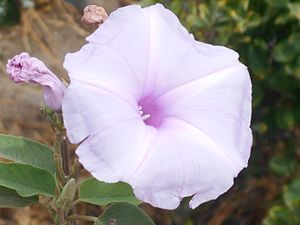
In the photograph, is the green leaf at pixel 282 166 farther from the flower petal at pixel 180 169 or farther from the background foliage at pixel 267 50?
the flower petal at pixel 180 169

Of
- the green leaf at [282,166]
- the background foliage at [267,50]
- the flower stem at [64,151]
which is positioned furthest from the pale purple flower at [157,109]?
the green leaf at [282,166]

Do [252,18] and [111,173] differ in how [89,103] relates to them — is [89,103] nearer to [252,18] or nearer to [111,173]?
[111,173]

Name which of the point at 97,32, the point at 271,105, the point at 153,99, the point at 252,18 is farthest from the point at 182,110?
the point at 271,105

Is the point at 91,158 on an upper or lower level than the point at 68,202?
upper

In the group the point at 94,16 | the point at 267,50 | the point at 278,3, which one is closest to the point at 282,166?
the point at 267,50

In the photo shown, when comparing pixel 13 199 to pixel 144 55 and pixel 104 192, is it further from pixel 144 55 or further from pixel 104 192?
pixel 144 55

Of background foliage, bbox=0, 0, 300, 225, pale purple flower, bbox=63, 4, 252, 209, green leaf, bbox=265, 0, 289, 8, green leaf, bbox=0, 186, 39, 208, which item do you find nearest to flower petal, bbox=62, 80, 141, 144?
pale purple flower, bbox=63, 4, 252, 209
